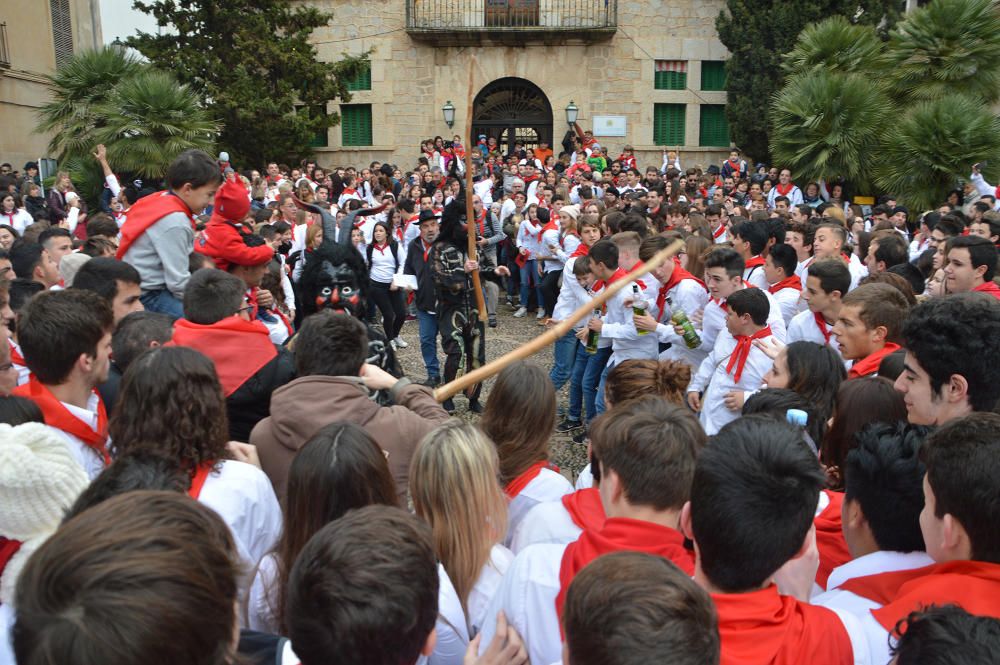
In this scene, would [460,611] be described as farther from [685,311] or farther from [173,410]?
[685,311]

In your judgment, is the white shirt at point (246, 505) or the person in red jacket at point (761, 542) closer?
the person in red jacket at point (761, 542)

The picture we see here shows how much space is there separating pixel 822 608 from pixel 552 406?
1.55m

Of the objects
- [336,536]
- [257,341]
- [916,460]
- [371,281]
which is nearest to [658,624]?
[336,536]

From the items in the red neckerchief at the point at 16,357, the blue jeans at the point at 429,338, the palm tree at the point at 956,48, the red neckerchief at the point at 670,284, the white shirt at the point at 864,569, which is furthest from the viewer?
the palm tree at the point at 956,48

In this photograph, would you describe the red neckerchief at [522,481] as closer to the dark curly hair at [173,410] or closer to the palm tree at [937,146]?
the dark curly hair at [173,410]

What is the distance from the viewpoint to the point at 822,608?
195 centimetres

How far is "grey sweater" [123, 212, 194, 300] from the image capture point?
4.68 m

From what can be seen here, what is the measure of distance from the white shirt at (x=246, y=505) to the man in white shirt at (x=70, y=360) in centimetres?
59

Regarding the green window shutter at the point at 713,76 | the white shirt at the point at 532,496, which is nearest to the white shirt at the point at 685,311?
the white shirt at the point at 532,496

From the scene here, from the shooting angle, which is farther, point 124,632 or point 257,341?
point 257,341

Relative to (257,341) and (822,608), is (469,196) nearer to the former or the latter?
(257,341)

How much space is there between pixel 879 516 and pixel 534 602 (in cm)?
103

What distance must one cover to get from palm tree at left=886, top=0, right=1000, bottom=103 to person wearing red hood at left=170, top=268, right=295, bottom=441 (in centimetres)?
1157

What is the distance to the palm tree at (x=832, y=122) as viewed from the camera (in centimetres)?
1267
